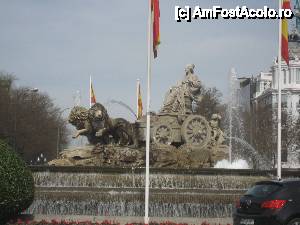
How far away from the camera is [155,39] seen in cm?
1938

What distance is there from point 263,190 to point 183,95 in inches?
619

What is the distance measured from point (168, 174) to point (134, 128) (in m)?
5.84

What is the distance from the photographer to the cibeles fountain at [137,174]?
20906 millimetres

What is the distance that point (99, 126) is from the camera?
88.6ft

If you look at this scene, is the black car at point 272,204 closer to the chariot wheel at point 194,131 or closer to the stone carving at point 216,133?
the chariot wheel at point 194,131

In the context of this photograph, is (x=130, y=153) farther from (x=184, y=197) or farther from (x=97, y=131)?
(x=184, y=197)

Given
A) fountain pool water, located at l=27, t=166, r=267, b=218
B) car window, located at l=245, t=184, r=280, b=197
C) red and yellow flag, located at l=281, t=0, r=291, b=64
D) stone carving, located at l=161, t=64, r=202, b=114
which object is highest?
red and yellow flag, located at l=281, t=0, r=291, b=64

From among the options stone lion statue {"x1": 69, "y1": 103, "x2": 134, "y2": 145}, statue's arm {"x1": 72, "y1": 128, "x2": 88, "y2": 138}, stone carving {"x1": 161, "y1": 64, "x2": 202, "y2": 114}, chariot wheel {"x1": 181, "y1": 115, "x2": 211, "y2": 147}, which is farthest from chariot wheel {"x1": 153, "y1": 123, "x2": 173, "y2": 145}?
statue's arm {"x1": 72, "y1": 128, "x2": 88, "y2": 138}

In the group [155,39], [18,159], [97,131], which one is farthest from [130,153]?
[18,159]

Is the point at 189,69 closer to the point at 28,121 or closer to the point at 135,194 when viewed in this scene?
the point at 135,194

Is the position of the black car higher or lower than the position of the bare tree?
lower

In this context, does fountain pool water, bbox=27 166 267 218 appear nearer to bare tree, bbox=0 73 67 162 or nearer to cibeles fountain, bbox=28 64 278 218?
cibeles fountain, bbox=28 64 278 218

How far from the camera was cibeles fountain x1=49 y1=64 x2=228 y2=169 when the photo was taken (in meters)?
26.2

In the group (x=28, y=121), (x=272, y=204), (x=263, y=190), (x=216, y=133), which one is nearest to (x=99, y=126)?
(x=216, y=133)
